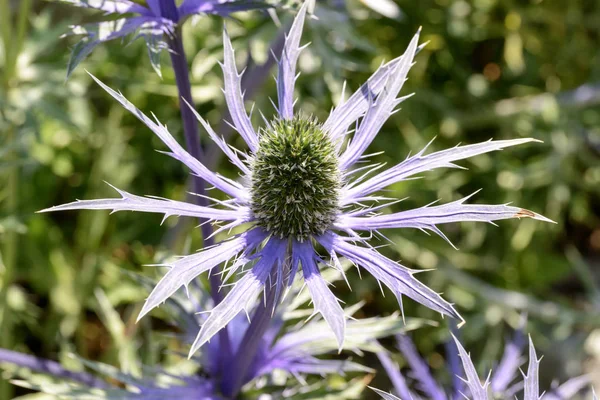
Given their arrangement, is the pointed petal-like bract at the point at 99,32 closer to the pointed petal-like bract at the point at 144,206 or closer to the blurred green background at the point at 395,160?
the pointed petal-like bract at the point at 144,206

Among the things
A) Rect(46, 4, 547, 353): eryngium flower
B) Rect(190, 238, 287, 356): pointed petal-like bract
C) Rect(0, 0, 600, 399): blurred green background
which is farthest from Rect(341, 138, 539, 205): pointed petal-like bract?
Rect(0, 0, 600, 399): blurred green background

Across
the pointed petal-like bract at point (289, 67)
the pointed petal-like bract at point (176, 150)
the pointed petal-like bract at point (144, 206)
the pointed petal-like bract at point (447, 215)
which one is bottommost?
the pointed petal-like bract at point (447, 215)

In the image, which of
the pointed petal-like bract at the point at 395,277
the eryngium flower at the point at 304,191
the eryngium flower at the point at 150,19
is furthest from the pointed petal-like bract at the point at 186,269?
the eryngium flower at the point at 150,19

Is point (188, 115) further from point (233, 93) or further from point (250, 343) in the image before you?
point (250, 343)

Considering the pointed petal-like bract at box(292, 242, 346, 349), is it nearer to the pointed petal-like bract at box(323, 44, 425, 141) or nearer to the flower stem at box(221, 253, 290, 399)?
the flower stem at box(221, 253, 290, 399)

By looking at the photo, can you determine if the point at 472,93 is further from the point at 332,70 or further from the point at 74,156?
the point at 74,156

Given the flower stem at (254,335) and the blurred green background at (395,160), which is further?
the blurred green background at (395,160)
